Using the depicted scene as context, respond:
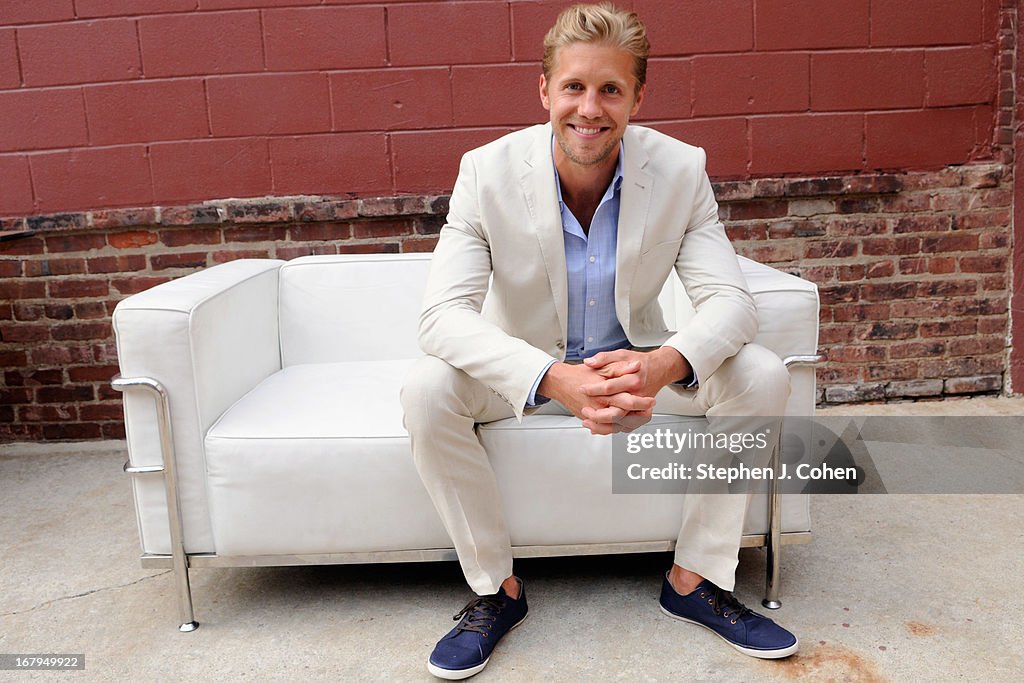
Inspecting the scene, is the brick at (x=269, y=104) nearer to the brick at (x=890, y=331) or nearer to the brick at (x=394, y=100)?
the brick at (x=394, y=100)

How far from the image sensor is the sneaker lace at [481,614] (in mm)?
1902

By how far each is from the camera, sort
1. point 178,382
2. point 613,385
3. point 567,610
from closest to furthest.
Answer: point 613,385
point 178,382
point 567,610

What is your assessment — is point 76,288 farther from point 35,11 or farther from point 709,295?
point 709,295

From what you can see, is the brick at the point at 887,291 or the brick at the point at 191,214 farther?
the brick at the point at 887,291

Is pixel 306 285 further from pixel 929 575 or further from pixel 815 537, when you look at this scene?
pixel 929 575

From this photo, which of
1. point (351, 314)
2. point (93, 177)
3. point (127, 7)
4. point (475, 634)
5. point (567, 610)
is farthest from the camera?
point (93, 177)

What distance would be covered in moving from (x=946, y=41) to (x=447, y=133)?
6.35 ft

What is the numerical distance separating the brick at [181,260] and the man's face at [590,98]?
72.7 inches

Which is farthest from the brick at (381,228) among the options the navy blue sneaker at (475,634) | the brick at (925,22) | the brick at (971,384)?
the brick at (971,384)

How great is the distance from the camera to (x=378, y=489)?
200 cm

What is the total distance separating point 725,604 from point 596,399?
596 mm

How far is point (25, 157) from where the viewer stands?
128 inches

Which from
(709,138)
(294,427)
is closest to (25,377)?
(294,427)

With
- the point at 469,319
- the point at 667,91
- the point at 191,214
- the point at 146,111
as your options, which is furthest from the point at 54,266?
the point at 667,91
